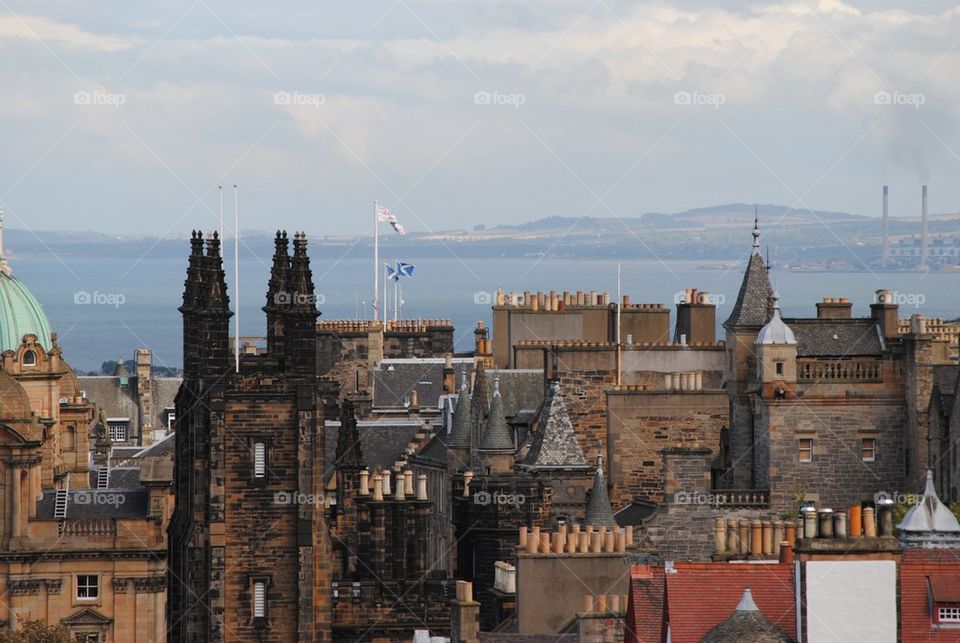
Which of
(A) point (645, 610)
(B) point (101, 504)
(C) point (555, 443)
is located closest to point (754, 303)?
(C) point (555, 443)

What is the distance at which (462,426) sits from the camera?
79.6 m

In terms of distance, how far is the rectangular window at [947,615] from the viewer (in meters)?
41.6

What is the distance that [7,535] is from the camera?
269 ft

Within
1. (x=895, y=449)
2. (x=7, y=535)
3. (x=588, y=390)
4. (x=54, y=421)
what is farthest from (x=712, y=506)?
(x=54, y=421)

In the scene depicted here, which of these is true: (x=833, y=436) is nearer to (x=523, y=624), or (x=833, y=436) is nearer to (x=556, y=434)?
(x=556, y=434)

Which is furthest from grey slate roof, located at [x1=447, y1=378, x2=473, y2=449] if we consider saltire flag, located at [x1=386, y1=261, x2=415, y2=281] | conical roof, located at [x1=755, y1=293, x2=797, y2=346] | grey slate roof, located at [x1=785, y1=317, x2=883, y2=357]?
saltire flag, located at [x1=386, y1=261, x2=415, y2=281]

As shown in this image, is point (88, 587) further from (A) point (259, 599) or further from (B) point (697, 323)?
(A) point (259, 599)

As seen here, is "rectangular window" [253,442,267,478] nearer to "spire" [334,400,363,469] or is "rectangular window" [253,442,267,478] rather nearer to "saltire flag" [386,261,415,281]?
"spire" [334,400,363,469]

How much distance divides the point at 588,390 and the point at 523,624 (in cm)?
2805

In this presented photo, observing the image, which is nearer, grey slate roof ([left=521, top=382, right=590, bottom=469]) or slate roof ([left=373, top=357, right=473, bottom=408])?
grey slate roof ([left=521, top=382, right=590, bottom=469])

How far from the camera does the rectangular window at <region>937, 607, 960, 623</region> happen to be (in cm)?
4159

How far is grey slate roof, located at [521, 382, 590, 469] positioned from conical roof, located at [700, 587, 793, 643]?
104ft

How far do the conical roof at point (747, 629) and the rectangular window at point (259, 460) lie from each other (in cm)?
2071

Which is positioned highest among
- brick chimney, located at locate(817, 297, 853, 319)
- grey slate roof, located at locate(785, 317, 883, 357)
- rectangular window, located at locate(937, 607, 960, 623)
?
brick chimney, located at locate(817, 297, 853, 319)
